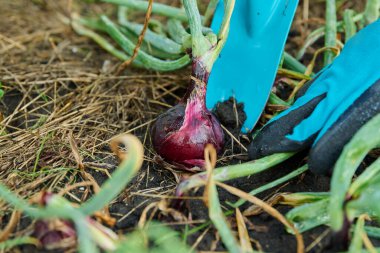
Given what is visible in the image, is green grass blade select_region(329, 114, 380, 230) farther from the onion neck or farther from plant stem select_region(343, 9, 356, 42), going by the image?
plant stem select_region(343, 9, 356, 42)

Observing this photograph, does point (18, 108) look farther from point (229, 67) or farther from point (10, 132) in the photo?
point (229, 67)

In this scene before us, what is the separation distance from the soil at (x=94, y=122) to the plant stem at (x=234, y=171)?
62 millimetres

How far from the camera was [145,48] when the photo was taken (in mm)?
1907

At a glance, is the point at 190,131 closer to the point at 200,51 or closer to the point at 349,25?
the point at 200,51

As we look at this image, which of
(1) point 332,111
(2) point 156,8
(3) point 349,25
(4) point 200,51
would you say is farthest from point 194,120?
(3) point 349,25

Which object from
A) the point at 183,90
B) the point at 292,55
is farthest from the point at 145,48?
the point at 292,55

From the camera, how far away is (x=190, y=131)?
1391 millimetres

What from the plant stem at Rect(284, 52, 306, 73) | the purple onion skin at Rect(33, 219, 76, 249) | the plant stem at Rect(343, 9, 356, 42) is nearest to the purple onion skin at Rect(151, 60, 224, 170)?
the purple onion skin at Rect(33, 219, 76, 249)

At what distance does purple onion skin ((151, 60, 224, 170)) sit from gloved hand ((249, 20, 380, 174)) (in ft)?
0.42

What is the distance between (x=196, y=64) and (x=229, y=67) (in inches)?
10.9

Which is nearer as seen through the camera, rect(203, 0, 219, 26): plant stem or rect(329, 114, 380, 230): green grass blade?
rect(329, 114, 380, 230): green grass blade

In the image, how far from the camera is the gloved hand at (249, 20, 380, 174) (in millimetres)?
1264

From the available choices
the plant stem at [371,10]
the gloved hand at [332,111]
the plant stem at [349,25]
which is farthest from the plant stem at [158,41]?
the plant stem at [371,10]

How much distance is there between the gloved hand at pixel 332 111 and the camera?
126 cm
